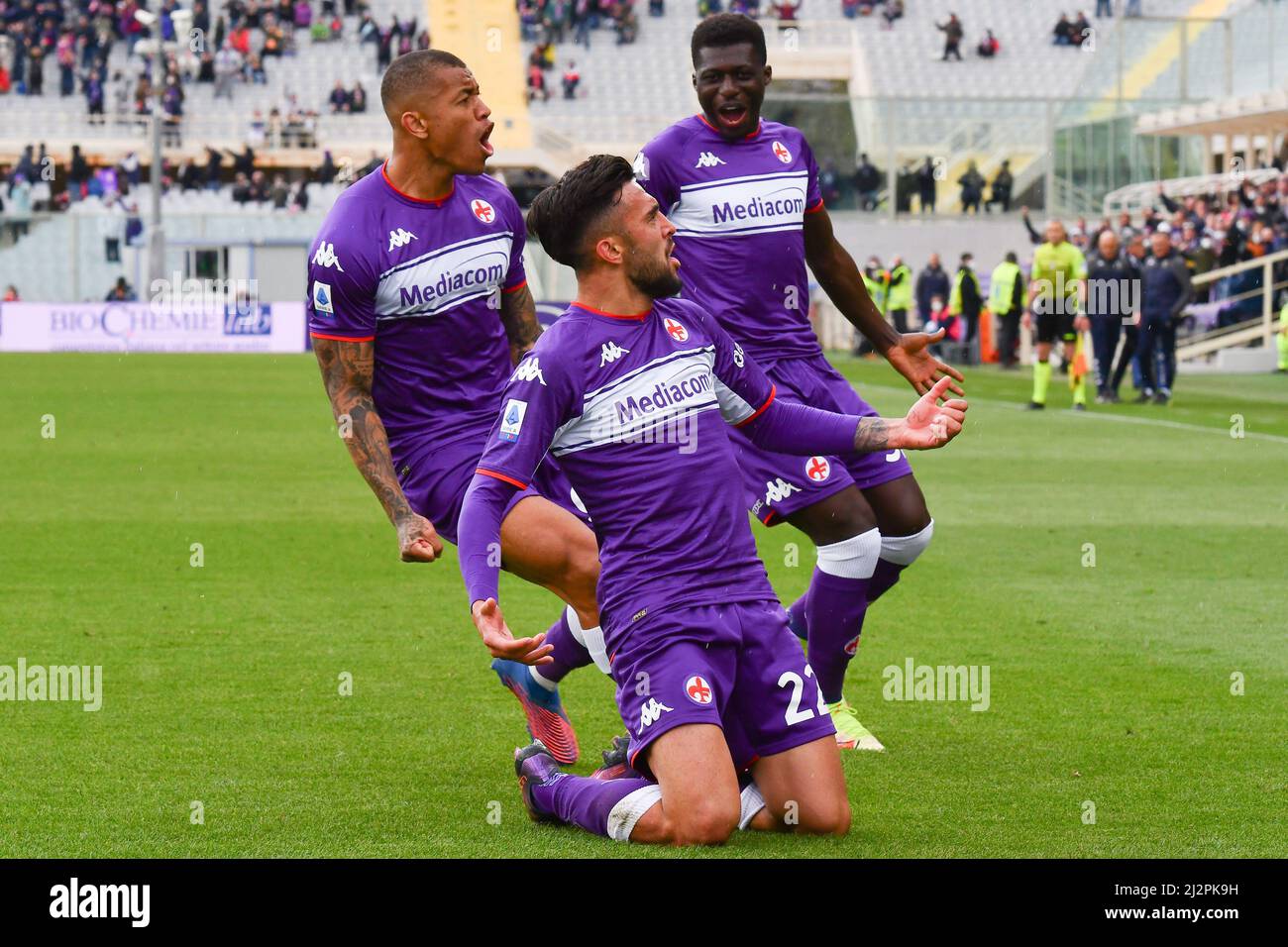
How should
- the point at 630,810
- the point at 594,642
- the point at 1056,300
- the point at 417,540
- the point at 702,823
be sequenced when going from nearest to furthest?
the point at 702,823
the point at 630,810
the point at 417,540
the point at 594,642
the point at 1056,300

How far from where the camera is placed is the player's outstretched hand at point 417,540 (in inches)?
220

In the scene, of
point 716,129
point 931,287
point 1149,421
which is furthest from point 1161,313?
point 716,129

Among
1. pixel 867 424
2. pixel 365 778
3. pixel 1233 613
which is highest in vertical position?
pixel 867 424

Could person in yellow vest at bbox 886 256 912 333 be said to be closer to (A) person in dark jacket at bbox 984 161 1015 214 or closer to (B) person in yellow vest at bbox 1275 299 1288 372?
(A) person in dark jacket at bbox 984 161 1015 214

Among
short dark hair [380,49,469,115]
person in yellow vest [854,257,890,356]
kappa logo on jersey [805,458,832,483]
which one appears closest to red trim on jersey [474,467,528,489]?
short dark hair [380,49,469,115]

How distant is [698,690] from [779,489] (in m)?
1.45

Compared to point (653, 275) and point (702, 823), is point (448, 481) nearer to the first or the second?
point (653, 275)

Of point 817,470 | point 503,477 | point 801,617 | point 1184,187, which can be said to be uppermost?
point 503,477

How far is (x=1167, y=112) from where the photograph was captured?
1699 inches

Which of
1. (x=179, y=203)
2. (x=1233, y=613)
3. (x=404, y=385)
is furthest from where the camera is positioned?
(x=179, y=203)

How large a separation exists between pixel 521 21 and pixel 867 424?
172ft

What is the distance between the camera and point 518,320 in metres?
6.50

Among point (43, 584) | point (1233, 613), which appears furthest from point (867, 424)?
point (43, 584)
